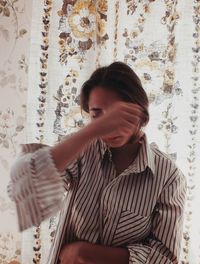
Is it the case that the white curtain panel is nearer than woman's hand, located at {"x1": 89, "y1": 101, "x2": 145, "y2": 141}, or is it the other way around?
woman's hand, located at {"x1": 89, "y1": 101, "x2": 145, "y2": 141}

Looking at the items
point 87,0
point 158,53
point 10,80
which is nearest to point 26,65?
point 10,80

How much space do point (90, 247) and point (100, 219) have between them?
72 millimetres

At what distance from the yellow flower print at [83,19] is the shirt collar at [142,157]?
0.53m

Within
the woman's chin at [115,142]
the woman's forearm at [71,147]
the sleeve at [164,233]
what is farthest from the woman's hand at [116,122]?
the sleeve at [164,233]

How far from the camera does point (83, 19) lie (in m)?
1.44

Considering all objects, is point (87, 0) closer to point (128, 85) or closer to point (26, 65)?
point (26, 65)

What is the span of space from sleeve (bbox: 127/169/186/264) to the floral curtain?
44 cm

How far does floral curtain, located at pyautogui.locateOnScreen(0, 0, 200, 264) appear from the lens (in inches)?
56.0

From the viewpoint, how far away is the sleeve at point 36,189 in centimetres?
81

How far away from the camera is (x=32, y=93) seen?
1.45 meters

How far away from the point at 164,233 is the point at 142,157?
189 mm

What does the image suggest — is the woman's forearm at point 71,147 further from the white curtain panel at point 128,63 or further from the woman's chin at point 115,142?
the white curtain panel at point 128,63

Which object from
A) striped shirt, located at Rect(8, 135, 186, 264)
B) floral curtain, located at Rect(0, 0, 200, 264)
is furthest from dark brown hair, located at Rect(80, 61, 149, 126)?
floral curtain, located at Rect(0, 0, 200, 264)

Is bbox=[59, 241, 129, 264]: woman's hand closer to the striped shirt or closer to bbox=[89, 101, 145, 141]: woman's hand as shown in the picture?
the striped shirt
